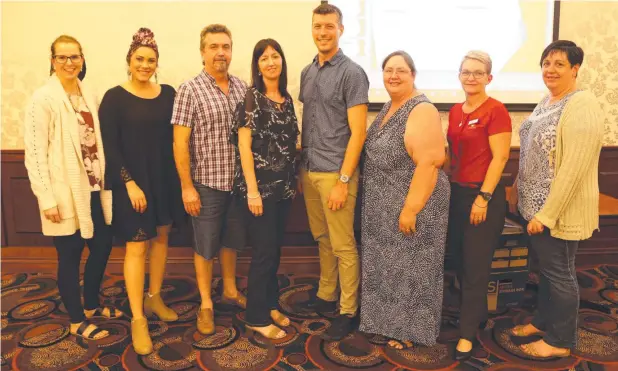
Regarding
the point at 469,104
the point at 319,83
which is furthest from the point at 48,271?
the point at 469,104

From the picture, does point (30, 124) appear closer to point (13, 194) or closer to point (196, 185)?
point (196, 185)

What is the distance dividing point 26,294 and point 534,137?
3075mm

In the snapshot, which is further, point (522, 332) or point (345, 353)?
point (522, 332)

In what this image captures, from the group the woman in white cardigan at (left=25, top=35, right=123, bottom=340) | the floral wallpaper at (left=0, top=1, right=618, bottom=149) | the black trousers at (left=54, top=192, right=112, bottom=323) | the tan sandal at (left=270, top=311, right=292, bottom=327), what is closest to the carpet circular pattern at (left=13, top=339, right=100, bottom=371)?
the black trousers at (left=54, top=192, right=112, bottom=323)

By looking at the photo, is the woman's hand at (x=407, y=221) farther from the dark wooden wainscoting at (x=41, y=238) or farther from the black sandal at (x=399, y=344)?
the dark wooden wainscoting at (x=41, y=238)

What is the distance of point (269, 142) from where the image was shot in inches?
85.4

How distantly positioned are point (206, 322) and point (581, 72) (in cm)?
303

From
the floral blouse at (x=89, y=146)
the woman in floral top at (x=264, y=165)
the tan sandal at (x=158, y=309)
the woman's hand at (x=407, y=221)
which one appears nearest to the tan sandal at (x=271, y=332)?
the woman in floral top at (x=264, y=165)

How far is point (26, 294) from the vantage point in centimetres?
288

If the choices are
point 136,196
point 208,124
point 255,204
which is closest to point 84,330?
point 136,196

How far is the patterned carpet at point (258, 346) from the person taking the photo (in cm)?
212

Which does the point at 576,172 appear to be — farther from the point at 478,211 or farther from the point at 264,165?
the point at 264,165

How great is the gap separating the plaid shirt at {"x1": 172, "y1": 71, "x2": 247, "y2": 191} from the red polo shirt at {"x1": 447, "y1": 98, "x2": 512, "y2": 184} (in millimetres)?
1073

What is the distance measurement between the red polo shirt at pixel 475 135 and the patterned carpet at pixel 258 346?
2.86ft
